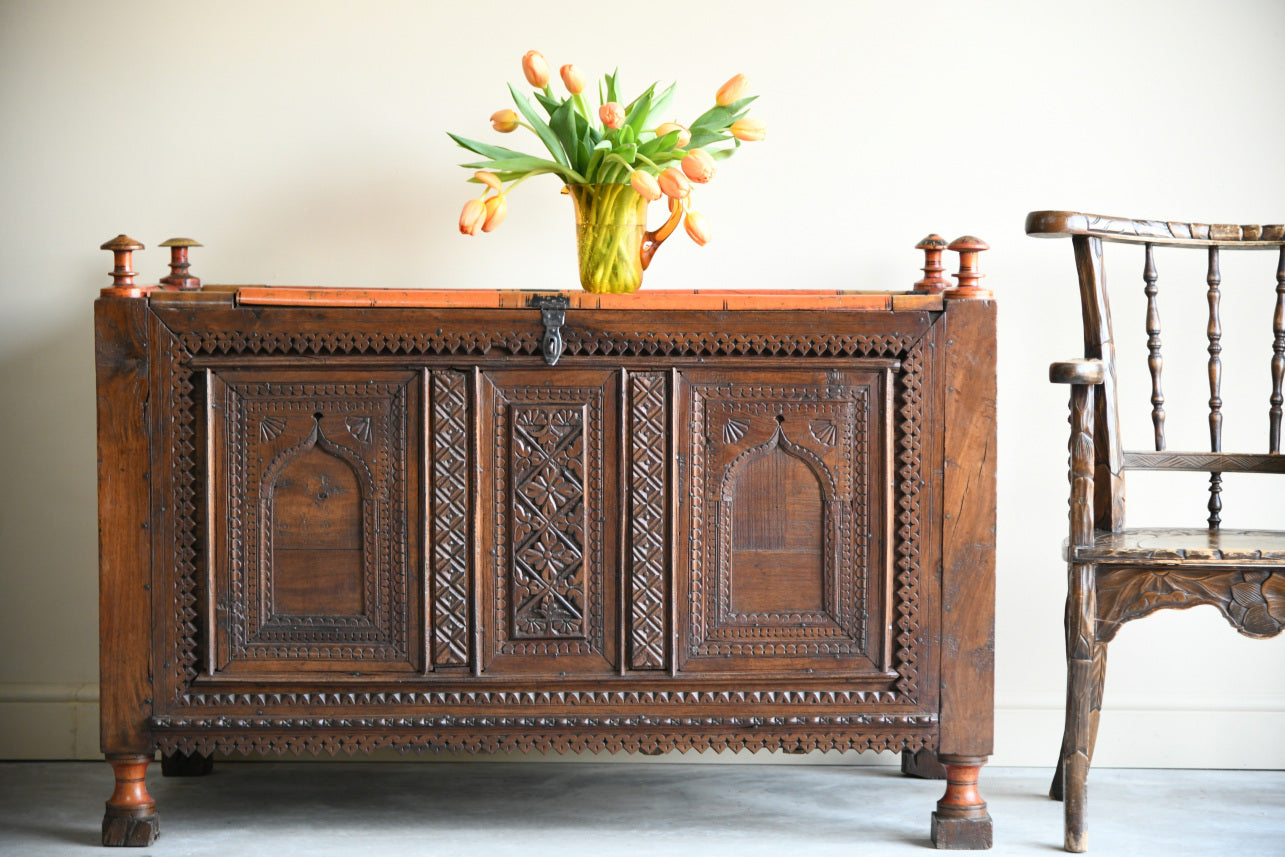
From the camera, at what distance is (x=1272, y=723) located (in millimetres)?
2332

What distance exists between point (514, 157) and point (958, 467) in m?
0.98

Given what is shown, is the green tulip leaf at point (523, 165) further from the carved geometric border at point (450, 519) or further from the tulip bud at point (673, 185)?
the carved geometric border at point (450, 519)

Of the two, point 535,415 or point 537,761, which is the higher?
point 535,415

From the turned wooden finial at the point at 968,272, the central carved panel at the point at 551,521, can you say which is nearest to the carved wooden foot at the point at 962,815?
the central carved panel at the point at 551,521

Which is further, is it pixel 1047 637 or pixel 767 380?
pixel 1047 637

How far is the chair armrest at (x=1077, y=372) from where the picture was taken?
1.80 metres

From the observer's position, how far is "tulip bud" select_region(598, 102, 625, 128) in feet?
6.24

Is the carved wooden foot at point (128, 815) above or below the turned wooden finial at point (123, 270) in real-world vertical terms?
below

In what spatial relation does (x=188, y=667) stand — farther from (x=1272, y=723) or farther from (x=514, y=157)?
(x=1272, y=723)

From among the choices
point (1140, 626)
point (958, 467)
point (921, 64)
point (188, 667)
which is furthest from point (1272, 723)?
point (188, 667)

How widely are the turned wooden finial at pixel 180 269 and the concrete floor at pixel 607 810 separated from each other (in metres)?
0.99

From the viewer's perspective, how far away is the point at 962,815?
1.86 m

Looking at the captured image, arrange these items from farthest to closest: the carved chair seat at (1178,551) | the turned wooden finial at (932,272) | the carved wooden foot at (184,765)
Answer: the carved wooden foot at (184,765)
the turned wooden finial at (932,272)
the carved chair seat at (1178,551)

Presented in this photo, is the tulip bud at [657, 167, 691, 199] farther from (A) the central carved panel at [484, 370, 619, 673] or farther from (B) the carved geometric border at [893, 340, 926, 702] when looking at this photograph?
(B) the carved geometric border at [893, 340, 926, 702]
